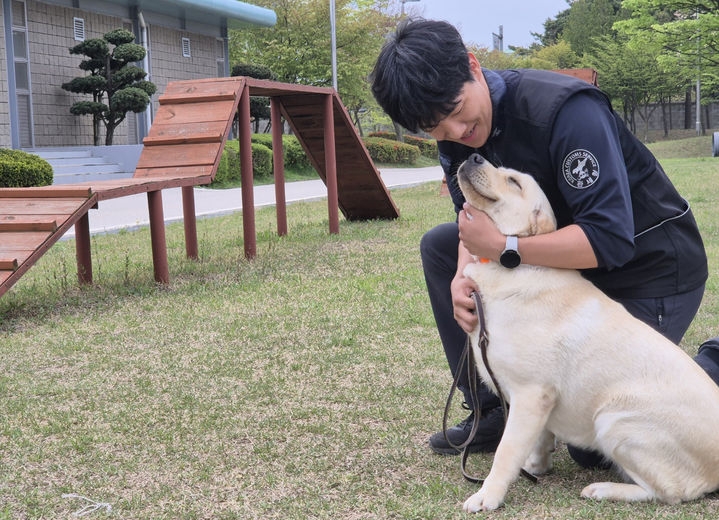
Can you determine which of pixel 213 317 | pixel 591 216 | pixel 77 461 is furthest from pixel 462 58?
pixel 213 317

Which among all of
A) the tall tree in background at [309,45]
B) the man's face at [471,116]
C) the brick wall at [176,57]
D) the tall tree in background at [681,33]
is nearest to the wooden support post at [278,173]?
the man's face at [471,116]

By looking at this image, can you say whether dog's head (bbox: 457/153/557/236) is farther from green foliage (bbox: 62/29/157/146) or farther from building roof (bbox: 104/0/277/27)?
building roof (bbox: 104/0/277/27)

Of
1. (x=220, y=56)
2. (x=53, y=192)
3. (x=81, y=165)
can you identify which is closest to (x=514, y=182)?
(x=53, y=192)

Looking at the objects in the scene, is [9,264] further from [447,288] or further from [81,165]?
[81,165]

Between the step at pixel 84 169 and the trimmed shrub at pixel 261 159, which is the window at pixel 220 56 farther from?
the step at pixel 84 169

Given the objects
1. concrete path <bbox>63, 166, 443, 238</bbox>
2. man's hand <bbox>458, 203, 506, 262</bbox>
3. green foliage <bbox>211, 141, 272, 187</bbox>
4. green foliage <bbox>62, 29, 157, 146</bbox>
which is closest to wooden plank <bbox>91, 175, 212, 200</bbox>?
man's hand <bbox>458, 203, 506, 262</bbox>

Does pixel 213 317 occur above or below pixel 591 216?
below

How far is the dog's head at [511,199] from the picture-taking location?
253 cm

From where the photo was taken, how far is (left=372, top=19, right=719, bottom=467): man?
248 centimetres

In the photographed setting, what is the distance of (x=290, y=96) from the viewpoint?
941cm

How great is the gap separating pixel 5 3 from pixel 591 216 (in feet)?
59.1

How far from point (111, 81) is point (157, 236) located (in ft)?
46.5

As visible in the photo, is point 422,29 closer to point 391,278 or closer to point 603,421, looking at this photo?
point 603,421

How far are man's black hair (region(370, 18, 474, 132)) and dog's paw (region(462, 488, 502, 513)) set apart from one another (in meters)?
1.20
